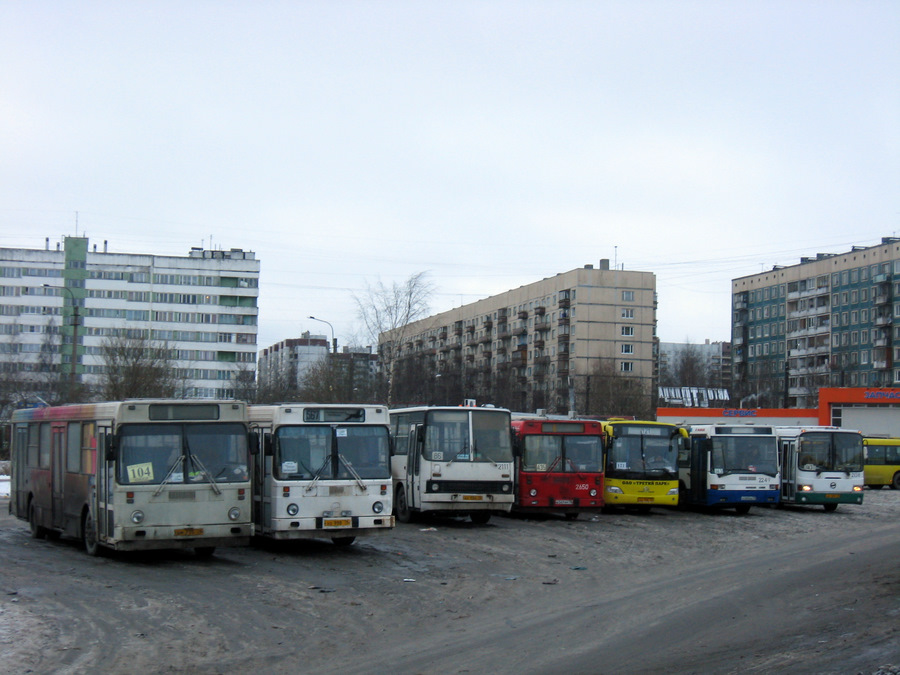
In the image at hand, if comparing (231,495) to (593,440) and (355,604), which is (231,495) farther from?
(593,440)

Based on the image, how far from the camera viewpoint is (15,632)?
1028cm

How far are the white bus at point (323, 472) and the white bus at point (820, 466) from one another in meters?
16.5

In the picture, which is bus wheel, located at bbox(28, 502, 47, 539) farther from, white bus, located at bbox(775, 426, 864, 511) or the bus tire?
white bus, located at bbox(775, 426, 864, 511)

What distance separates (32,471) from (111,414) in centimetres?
532

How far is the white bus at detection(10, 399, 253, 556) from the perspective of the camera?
50.5 ft

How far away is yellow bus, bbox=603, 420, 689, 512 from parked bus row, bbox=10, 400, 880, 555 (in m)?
0.03

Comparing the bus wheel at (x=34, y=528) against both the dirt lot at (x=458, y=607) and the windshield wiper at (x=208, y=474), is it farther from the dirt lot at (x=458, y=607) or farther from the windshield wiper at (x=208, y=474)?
the windshield wiper at (x=208, y=474)

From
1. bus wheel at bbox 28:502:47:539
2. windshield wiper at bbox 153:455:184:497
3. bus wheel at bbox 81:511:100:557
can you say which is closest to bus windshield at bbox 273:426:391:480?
windshield wiper at bbox 153:455:184:497

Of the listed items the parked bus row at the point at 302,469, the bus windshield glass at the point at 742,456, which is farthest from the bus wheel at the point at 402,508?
the bus windshield glass at the point at 742,456

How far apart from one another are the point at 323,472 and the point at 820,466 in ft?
60.6

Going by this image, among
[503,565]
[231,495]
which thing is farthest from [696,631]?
[231,495]

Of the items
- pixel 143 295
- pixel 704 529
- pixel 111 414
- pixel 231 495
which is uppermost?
pixel 143 295

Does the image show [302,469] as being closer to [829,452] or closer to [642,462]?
[642,462]

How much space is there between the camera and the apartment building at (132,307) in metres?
103
